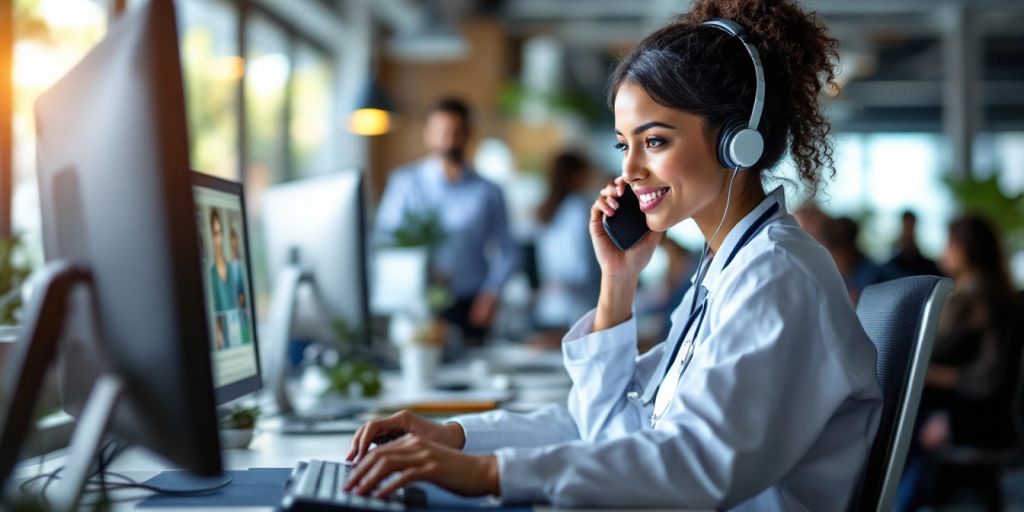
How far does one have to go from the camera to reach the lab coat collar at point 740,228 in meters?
1.40

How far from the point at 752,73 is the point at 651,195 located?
22cm

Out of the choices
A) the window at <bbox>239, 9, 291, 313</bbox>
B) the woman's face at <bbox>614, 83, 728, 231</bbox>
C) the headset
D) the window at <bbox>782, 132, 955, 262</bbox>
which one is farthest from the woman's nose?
the window at <bbox>782, 132, 955, 262</bbox>

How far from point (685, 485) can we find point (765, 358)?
176mm

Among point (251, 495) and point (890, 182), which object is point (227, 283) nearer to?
point (251, 495)

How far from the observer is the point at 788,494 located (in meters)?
1.25

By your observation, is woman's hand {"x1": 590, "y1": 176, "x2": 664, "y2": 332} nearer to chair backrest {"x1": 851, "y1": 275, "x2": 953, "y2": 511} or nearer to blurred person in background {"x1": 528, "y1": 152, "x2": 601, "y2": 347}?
chair backrest {"x1": 851, "y1": 275, "x2": 953, "y2": 511}

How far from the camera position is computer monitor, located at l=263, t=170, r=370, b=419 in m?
2.37

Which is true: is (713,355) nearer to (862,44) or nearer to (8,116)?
(8,116)

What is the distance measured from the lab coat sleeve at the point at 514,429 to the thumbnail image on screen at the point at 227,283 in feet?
1.20

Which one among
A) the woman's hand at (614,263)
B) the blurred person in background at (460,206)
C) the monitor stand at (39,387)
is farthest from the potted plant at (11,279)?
the blurred person in background at (460,206)

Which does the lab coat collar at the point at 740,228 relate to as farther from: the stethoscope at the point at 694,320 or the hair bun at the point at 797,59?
the hair bun at the point at 797,59

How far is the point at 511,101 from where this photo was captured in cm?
898

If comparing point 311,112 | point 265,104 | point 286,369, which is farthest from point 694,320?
point 311,112

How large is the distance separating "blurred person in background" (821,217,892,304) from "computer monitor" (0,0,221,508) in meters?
3.35
